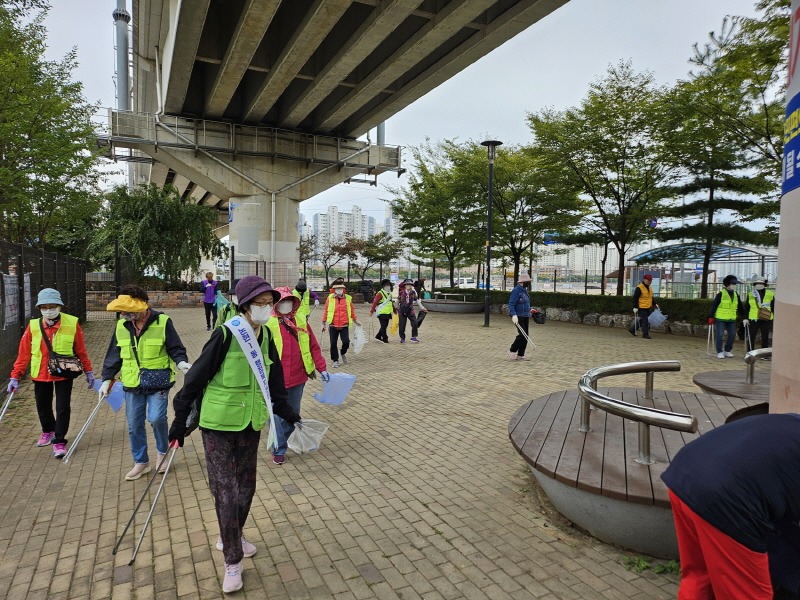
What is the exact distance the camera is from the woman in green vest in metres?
3.00

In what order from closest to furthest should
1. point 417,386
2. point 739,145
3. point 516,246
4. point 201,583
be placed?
1. point 201,583
2. point 417,386
3. point 739,145
4. point 516,246

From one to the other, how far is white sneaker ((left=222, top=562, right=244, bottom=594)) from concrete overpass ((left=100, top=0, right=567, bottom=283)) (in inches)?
490

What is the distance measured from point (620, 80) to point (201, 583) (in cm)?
1818

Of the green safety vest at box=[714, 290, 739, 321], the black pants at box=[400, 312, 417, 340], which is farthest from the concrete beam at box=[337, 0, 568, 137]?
the black pants at box=[400, 312, 417, 340]

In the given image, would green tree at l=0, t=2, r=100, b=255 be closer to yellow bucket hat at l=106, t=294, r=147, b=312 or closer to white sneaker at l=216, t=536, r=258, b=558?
yellow bucket hat at l=106, t=294, r=147, b=312

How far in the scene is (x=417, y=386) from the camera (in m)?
8.48

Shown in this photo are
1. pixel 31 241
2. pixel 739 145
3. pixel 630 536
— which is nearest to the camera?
pixel 630 536

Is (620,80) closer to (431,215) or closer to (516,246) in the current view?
(516,246)

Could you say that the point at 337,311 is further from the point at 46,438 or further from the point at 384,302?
the point at 46,438

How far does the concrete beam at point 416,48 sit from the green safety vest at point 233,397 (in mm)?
11775

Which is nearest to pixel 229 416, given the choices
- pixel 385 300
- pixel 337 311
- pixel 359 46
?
pixel 337 311

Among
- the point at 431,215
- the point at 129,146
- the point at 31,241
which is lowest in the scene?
the point at 31,241

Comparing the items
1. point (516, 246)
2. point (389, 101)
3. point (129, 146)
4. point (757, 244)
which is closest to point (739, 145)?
point (757, 244)

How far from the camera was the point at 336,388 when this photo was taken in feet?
18.7
